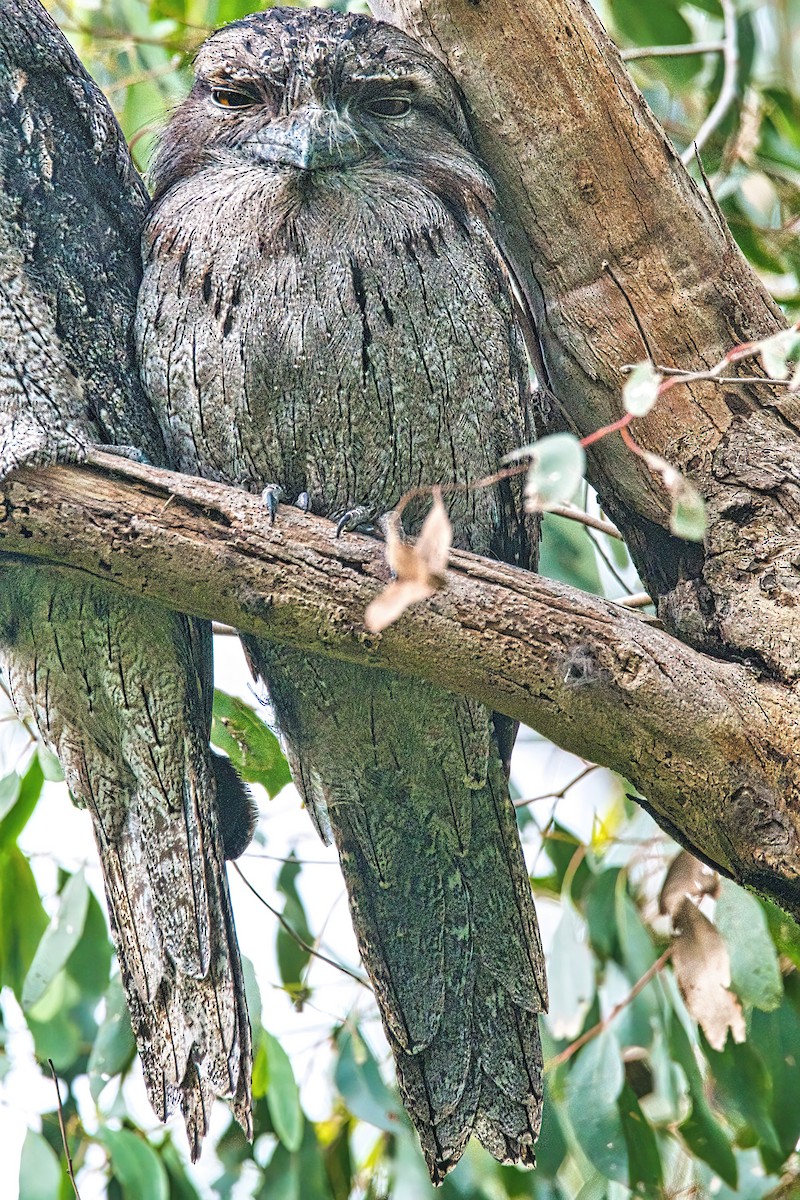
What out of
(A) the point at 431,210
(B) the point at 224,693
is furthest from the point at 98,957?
(A) the point at 431,210

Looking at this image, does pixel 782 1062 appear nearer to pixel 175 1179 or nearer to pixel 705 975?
pixel 705 975

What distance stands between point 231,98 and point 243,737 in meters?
1.38

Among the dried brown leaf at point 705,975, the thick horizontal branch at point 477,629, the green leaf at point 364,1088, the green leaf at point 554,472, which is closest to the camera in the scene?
the green leaf at point 554,472

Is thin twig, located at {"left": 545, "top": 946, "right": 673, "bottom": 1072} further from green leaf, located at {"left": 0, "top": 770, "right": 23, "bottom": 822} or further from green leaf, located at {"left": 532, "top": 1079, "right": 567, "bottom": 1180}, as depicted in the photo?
green leaf, located at {"left": 0, "top": 770, "right": 23, "bottom": 822}

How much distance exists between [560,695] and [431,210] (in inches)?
39.5

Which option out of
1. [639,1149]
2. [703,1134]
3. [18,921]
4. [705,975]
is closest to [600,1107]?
[639,1149]

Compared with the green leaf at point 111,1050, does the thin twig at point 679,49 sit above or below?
above

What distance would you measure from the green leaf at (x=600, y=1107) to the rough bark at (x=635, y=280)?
3.90 feet

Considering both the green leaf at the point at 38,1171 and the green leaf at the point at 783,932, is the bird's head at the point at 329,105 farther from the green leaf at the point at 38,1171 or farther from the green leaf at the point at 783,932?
the green leaf at the point at 38,1171

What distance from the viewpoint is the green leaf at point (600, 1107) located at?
114 inches

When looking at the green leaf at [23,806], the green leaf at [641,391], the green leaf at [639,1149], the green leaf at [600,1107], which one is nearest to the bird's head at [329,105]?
the green leaf at [641,391]

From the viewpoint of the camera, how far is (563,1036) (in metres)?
3.20

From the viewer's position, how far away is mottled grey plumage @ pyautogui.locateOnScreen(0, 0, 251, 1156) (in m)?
2.39

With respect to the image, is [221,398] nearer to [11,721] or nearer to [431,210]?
[431,210]
